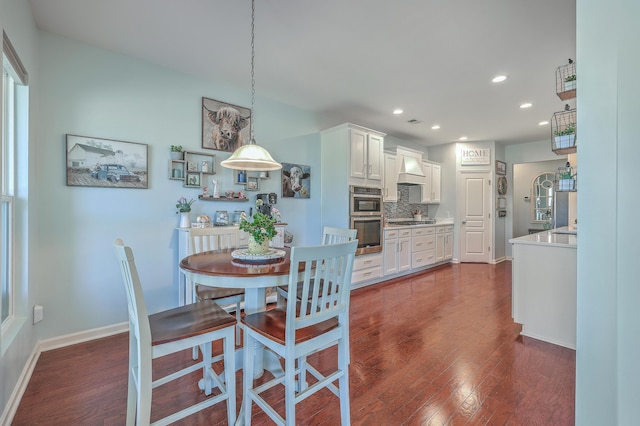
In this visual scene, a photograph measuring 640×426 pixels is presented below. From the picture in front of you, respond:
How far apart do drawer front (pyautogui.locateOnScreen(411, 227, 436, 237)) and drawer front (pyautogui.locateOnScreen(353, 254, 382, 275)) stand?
102cm

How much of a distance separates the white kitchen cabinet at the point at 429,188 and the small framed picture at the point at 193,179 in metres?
4.52

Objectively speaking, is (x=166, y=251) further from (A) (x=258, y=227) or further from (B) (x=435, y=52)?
(B) (x=435, y=52)

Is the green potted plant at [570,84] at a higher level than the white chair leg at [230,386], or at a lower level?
higher

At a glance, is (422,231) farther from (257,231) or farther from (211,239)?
(257,231)

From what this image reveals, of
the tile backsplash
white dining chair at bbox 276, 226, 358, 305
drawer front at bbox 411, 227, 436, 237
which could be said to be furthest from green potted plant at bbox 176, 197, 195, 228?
the tile backsplash

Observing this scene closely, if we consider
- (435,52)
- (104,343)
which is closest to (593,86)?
(435,52)

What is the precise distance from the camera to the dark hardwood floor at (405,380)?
162cm

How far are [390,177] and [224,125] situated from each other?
298 cm

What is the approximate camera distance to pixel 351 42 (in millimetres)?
2527

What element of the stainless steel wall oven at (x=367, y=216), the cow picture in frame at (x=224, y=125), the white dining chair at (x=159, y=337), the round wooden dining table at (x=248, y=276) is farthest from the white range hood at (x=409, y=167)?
the white dining chair at (x=159, y=337)

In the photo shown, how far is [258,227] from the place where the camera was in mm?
1979

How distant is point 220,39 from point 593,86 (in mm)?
2604

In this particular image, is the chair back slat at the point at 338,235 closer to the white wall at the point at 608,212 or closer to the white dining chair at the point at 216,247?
the white dining chair at the point at 216,247

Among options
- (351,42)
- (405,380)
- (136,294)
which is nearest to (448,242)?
(405,380)
